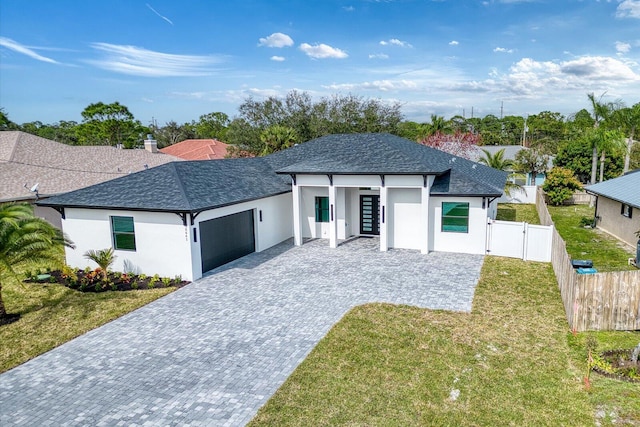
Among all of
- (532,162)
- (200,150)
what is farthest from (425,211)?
(200,150)

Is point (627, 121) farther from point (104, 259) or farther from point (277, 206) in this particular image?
point (104, 259)

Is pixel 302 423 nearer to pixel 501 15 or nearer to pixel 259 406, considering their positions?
pixel 259 406

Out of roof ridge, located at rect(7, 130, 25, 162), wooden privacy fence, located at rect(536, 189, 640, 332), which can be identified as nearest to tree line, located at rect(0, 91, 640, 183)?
roof ridge, located at rect(7, 130, 25, 162)

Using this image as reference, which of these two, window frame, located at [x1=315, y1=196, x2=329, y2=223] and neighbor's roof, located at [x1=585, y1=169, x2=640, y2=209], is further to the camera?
window frame, located at [x1=315, y1=196, x2=329, y2=223]

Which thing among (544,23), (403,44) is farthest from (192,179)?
(544,23)

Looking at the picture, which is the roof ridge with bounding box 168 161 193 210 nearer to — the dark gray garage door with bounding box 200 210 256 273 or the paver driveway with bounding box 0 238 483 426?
the dark gray garage door with bounding box 200 210 256 273

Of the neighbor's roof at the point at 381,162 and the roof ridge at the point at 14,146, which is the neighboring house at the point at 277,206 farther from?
the roof ridge at the point at 14,146

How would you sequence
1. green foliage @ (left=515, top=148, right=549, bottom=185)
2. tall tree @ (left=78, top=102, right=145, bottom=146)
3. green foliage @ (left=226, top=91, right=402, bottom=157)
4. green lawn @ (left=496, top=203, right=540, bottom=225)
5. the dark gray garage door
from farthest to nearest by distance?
tall tree @ (left=78, top=102, right=145, bottom=146), green foliage @ (left=226, top=91, right=402, bottom=157), green foliage @ (left=515, top=148, right=549, bottom=185), green lawn @ (left=496, top=203, right=540, bottom=225), the dark gray garage door
